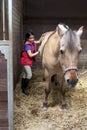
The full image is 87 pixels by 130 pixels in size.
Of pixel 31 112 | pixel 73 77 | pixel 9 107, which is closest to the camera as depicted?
pixel 9 107

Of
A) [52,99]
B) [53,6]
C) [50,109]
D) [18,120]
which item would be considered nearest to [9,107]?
[18,120]

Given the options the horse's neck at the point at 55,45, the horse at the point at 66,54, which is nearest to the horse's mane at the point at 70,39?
the horse at the point at 66,54

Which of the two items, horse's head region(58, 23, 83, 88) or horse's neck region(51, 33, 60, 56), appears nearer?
horse's head region(58, 23, 83, 88)

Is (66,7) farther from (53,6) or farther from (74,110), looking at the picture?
(74,110)

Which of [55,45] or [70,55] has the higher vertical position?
[55,45]

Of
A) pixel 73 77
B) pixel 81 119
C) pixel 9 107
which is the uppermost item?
pixel 73 77

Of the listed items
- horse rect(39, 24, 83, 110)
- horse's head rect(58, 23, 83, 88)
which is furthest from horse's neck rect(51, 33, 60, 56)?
horse's head rect(58, 23, 83, 88)

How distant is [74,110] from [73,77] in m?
0.74

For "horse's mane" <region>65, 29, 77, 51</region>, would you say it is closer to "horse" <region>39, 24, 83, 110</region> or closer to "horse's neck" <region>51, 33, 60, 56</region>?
"horse" <region>39, 24, 83, 110</region>

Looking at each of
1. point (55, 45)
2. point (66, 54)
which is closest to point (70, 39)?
point (66, 54)

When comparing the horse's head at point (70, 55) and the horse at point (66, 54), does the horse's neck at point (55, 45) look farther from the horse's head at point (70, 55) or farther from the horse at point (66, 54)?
the horse's head at point (70, 55)

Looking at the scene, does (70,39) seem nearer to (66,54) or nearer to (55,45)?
(66,54)

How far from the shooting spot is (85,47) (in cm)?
535

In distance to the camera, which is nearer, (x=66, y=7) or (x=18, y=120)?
(x=18, y=120)
